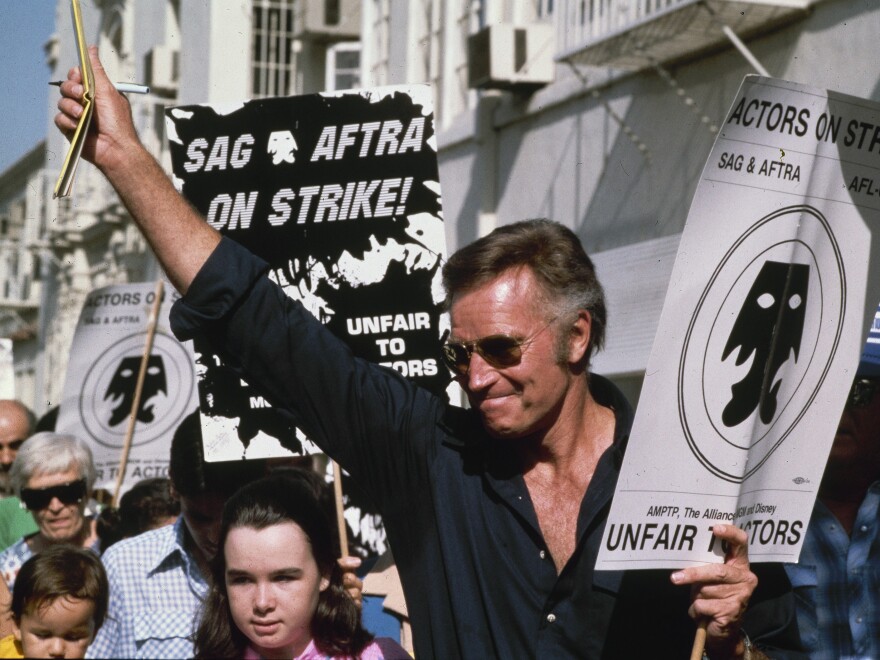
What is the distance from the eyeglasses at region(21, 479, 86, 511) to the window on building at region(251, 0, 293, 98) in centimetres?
1596

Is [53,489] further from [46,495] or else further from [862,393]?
[862,393]

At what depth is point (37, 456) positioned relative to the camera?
6629 millimetres

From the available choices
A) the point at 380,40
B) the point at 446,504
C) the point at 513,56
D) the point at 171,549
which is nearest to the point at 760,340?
the point at 446,504

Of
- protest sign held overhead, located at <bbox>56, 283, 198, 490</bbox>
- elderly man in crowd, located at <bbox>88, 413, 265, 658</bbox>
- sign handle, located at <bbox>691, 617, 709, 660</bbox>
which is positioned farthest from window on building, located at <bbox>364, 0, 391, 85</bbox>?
sign handle, located at <bbox>691, 617, 709, 660</bbox>

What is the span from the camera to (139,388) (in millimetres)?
8094

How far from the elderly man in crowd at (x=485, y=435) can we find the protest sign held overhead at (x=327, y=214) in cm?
129

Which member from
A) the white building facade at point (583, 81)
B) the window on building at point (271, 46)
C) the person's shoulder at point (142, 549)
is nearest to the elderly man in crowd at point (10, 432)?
the white building facade at point (583, 81)

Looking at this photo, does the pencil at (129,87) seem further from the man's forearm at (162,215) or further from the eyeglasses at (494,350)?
the eyeglasses at (494,350)

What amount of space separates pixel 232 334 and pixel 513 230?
0.71m

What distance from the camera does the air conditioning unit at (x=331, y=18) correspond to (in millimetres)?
19938

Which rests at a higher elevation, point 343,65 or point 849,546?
point 343,65

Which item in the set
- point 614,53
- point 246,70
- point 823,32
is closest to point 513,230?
Answer: point 823,32

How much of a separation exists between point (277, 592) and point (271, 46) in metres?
18.7

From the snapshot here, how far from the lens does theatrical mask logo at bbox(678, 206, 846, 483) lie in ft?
10.7
